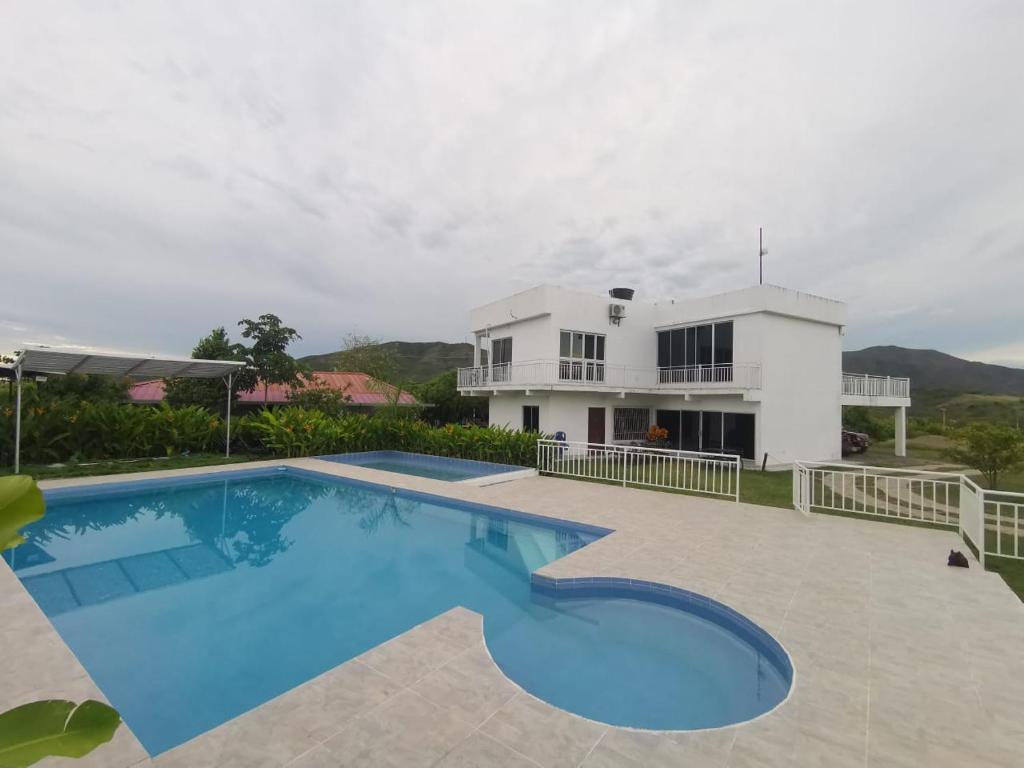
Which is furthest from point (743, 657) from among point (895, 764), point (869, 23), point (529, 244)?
point (529, 244)

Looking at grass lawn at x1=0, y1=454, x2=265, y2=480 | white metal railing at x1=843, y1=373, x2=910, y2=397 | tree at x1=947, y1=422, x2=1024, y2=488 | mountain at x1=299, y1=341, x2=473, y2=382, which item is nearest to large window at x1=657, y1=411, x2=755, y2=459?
tree at x1=947, y1=422, x2=1024, y2=488

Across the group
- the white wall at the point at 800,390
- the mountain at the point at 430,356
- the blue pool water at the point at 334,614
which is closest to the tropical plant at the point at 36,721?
the blue pool water at the point at 334,614

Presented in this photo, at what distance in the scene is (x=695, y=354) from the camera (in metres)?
17.9

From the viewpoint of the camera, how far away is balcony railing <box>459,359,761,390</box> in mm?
16062

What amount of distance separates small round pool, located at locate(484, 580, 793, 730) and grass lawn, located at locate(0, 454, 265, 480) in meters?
11.9

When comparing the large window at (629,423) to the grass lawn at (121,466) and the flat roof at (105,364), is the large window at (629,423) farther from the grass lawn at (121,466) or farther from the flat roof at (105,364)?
the flat roof at (105,364)

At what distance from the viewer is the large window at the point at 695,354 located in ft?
55.0

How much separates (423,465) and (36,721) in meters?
15.0

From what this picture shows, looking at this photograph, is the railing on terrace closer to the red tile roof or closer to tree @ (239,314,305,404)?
the red tile roof

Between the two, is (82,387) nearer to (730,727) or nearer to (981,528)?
(730,727)

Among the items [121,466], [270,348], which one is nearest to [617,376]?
[270,348]

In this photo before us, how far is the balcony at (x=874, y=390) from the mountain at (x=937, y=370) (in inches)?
956

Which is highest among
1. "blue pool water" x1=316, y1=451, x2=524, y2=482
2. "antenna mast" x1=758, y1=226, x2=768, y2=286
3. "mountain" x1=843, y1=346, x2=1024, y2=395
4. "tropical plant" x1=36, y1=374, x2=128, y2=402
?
"antenna mast" x1=758, y1=226, x2=768, y2=286

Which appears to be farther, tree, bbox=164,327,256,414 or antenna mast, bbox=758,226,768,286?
tree, bbox=164,327,256,414
